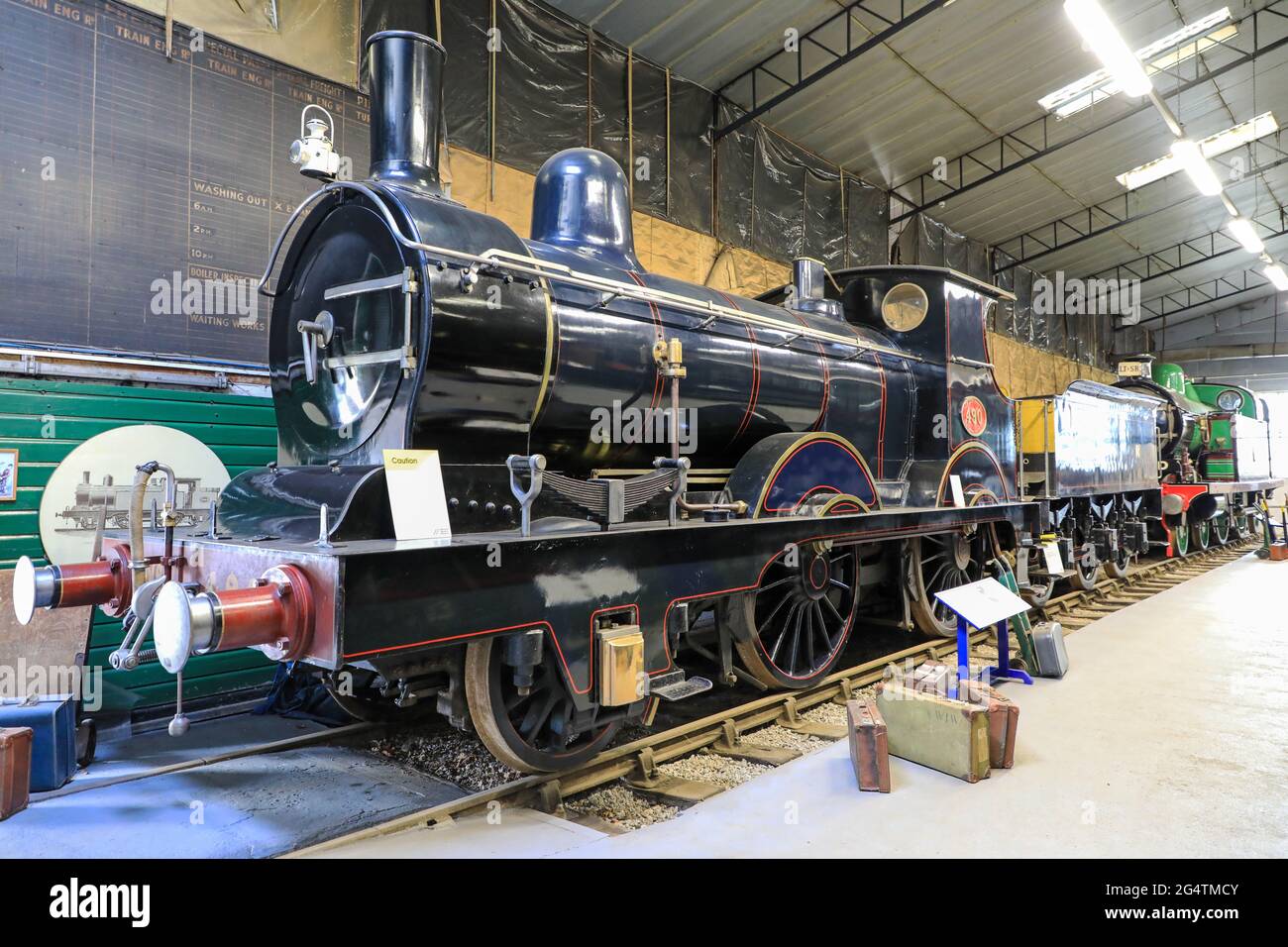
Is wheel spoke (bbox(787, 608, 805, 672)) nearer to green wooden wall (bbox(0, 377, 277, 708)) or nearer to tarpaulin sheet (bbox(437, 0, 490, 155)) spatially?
green wooden wall (bbox(0, 377, 277, 708))

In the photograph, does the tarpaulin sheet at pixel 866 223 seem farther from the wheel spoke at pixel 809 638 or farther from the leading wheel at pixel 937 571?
the wheel spoke at pixel 809 638

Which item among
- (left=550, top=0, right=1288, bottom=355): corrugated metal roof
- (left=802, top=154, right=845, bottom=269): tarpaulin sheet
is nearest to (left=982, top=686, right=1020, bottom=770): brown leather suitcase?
(left=550, top=0, right=1288, bottom=355): corrugated metal roof

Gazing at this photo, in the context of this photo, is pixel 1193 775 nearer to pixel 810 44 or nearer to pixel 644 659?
pixel 644 659

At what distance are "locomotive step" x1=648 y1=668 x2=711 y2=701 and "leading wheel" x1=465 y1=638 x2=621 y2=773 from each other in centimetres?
26

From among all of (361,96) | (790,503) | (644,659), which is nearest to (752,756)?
(644,659)

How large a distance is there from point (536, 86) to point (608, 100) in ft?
3.31

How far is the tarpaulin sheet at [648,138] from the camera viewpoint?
8.85 m

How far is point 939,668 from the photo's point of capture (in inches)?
154

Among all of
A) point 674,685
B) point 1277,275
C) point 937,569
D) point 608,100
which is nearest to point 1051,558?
point 937,569

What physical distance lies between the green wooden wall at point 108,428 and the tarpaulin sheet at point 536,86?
3811 mm

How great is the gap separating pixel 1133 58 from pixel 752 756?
10054mm

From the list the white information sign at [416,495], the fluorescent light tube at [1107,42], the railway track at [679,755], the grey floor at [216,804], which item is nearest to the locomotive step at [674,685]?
the railway track at [679,755]

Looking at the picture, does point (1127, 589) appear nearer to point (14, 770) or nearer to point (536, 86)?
point (536, 86)
